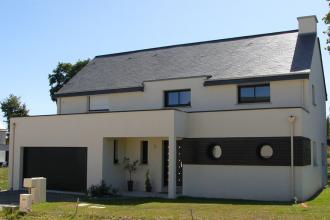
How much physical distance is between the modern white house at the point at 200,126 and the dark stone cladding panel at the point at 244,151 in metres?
0.04

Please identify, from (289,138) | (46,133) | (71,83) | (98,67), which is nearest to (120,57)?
(98,67)

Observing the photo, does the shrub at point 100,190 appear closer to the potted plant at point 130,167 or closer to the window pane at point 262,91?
the potted plant at point 130,167

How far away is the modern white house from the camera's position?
17.7 metres

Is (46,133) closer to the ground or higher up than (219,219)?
higher up

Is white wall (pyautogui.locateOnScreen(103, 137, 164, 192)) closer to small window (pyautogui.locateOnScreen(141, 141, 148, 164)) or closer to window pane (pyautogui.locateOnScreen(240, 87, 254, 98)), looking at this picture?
small window (pyautogui.locateOnScreen(141, 141, 148, 164))

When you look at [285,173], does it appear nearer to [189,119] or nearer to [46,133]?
[189,119]

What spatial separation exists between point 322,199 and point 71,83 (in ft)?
49.4

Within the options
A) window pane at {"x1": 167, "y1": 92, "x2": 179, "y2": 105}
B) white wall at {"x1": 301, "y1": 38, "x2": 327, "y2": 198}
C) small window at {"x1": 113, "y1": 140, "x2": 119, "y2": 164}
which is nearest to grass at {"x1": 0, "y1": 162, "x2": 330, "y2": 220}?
white wall at {"x1": 301, "y1": 38, "x2": 327, "y2": 198}

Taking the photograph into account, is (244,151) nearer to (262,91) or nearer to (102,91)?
(262,91)

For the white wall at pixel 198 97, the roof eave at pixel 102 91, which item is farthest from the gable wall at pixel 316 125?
the roof eave at pixel 102 91

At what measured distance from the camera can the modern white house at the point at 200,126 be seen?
58.2 ft

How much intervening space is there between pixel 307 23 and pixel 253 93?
213 inches

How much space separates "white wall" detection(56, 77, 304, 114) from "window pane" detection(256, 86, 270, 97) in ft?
0.92

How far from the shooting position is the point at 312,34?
21.5 metres
